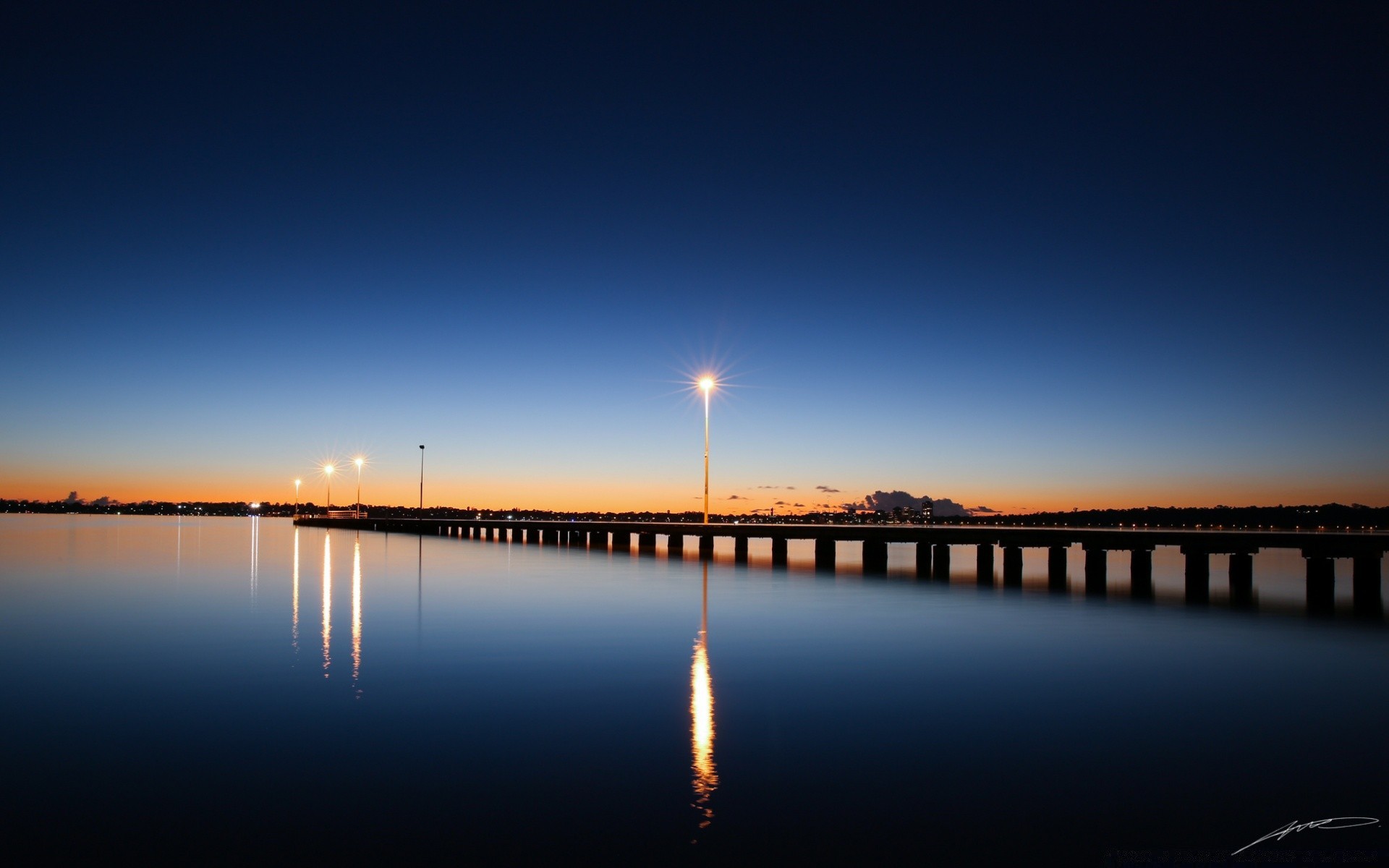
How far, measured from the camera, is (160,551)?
7631cm

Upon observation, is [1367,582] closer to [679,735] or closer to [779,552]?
[779,552]

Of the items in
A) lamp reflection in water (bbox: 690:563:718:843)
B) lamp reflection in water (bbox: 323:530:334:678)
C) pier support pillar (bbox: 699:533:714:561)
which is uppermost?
lamp reflection in water (bbox: 690:563:718:843)

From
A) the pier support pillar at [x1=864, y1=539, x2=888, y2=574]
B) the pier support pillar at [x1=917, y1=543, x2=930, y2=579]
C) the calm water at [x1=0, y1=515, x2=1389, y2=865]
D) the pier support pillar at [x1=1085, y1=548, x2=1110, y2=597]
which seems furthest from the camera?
the pier support pillar at [x1=864, y1=539, x2=888, y2=574]

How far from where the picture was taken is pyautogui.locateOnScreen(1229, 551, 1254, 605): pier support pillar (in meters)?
46.1

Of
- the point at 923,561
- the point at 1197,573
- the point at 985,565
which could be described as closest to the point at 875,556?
the point at 923,561

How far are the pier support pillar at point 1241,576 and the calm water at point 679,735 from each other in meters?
13.4

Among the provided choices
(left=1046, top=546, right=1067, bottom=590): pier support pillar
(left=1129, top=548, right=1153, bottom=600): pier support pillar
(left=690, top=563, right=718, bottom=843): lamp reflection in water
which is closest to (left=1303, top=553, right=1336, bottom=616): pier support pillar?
(left=1129, top=548, right=1153, bottom=600): pier support pillar

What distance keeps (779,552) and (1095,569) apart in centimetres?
2664

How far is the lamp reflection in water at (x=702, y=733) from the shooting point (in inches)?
436

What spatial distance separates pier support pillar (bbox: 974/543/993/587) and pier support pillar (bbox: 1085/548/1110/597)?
495 centimetres

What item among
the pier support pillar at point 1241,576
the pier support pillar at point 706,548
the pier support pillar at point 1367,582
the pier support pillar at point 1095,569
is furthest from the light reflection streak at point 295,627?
the pier support pillar at point 1367,582

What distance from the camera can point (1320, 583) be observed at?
1694 inches

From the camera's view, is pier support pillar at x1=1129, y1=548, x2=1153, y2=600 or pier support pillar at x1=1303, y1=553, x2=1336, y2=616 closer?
pier support pillar at x1=1303, y1=553, x2=1336, y2=616

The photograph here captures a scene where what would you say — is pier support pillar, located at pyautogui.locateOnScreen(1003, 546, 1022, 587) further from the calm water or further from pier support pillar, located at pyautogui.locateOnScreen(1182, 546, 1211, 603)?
the calm water
